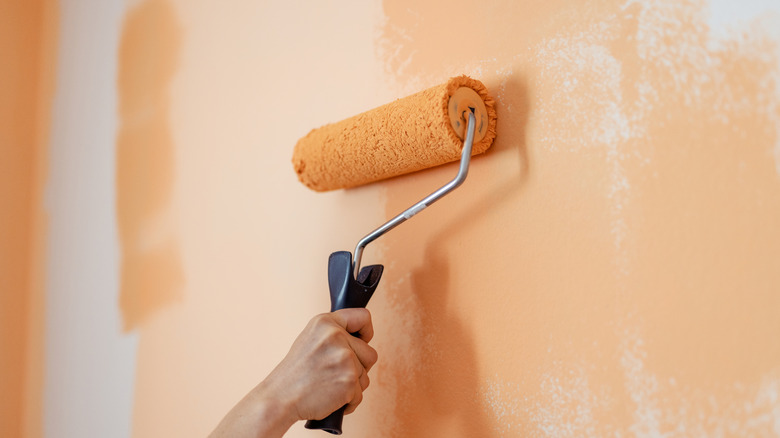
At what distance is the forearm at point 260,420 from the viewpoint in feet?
2.37

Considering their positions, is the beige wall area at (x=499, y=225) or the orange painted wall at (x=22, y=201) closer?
the beige wall area at (x=499, y=225)

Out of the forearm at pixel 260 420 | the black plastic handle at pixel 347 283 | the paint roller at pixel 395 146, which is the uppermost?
the paint roller at pixel 395 146

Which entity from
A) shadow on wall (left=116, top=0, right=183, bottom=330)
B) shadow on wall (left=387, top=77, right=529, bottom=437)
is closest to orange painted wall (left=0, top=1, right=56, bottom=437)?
shadow on wall (left=116, top=0, right=183, bottom=330)

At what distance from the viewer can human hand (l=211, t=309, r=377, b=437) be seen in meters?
0.73

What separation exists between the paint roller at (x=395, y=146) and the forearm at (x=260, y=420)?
0.15 ft

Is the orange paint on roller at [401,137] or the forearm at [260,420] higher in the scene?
the orange paint on roller at [401,137]

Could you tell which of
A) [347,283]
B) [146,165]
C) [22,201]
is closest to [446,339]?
[347,283]

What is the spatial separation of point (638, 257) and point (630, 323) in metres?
0.07

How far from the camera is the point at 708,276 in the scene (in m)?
0.61

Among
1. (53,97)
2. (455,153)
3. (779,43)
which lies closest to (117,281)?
(53,97)

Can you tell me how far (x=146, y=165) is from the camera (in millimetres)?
1414

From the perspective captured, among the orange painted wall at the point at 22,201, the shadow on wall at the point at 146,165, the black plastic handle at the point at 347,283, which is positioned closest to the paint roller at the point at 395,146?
the black plastic handle at the point at 347,283

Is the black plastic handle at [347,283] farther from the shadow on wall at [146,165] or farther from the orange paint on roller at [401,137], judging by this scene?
the shadow on wall at [146,165]

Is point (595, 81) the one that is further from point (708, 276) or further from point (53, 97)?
point (53, 97)
